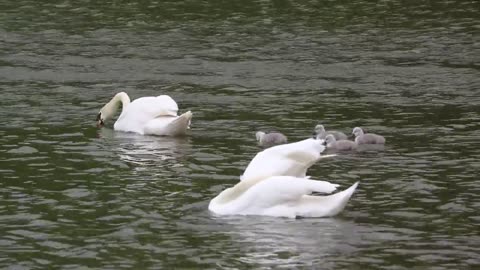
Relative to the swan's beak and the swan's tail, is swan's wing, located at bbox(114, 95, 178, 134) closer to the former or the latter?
the swan's beak

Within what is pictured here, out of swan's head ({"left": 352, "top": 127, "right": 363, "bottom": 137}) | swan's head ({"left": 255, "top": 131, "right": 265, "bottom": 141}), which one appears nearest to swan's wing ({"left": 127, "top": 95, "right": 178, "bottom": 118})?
swan's head ({"left": 255, "top": 131, "right": 265, "bottom": 141})

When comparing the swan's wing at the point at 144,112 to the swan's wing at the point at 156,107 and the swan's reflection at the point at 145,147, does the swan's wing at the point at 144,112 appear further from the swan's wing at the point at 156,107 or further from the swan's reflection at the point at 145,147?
the swan's reflection at the point at 145,147

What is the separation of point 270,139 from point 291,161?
342 cm

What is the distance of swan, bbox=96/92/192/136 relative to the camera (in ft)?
59.5

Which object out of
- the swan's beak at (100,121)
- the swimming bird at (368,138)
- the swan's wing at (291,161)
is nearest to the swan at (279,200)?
the swan's wing at (291,161)

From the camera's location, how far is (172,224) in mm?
12820

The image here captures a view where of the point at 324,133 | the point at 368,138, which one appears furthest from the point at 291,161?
the point at 324,133

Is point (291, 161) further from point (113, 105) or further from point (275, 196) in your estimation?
point (113, 105)

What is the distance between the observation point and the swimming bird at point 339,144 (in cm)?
1641

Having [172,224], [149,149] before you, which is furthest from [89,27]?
[172,224]

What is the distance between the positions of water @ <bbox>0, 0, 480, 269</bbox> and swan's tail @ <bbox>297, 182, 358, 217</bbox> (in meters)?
0.14

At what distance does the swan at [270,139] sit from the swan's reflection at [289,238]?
3.80 metres

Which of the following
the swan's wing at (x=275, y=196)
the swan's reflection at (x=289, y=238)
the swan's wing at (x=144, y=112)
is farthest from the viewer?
the swan's wing at (x=144, y=112)

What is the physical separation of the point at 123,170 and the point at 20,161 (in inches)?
59.1
